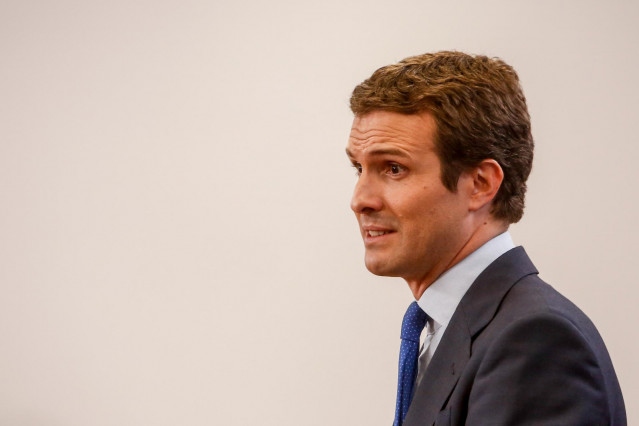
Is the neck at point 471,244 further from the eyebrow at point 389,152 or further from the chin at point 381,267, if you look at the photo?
the eyebrow at point 389,152

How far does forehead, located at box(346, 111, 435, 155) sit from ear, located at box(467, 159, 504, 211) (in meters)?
0.09

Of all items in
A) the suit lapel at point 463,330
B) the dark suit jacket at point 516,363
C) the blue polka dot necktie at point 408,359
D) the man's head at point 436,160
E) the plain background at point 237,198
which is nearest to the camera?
the dark suit jacket at point 516,363

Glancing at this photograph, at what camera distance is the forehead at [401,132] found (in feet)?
4.65

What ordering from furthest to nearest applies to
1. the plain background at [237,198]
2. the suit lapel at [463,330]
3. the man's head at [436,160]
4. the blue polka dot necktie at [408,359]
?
1. the plain background at [237,198]
2. the blue polka dot necktie at [408,359]
3. the man's head at [436,160]
4. the suit lapel at [463,330]

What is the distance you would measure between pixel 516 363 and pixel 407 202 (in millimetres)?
360

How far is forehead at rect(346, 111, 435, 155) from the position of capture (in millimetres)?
1417

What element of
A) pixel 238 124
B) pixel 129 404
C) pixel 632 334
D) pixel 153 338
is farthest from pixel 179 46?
pixel 632 334

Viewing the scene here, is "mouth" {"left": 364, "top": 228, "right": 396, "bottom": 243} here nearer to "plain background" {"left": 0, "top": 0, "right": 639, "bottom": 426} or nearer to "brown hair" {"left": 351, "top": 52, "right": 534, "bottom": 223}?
"brown hair" {"left": 351, "top": 52, "right": 534, "bottom": 223}

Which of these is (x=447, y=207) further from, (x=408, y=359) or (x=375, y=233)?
(x=408, y=359)

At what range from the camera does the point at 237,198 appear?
299 cm

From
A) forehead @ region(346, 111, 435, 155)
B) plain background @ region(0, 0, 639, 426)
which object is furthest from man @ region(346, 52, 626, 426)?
plain background @ region(0, 0, 639, 426)

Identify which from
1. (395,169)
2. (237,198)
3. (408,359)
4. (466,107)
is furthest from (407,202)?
(237,198)

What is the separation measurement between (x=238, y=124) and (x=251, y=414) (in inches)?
39.0

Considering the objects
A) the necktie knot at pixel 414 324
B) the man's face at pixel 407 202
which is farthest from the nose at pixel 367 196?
the necktie knot at pixel 414 324
